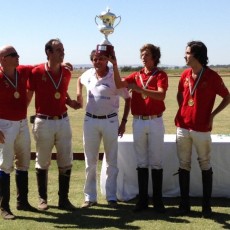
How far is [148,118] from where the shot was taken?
17.9 feet

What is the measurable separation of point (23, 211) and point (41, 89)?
1.46 metres

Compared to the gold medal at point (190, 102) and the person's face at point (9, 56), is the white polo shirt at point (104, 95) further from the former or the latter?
the person's face at point (9, 56)

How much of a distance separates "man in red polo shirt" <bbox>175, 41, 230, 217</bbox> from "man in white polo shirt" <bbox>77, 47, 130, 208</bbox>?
83 centimetres

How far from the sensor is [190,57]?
5148 mm

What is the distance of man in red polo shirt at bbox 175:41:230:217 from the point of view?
202 inches

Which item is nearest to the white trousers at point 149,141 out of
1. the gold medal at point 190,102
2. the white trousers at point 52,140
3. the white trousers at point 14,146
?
the gold medal at point 190,102

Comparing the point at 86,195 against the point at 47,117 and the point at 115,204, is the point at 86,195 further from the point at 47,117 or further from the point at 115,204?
the point at 47,117

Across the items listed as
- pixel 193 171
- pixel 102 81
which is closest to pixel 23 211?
pixel 102 81

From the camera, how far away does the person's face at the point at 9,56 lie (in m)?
5.20

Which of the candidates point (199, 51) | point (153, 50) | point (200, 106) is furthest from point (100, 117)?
point (199, 51)

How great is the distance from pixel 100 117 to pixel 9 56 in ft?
4.24

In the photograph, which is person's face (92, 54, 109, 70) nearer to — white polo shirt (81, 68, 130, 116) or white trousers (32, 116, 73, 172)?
white polo shirt (81, 68, 130, 116)

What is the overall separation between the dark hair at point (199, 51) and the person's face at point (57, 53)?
1.47 meters

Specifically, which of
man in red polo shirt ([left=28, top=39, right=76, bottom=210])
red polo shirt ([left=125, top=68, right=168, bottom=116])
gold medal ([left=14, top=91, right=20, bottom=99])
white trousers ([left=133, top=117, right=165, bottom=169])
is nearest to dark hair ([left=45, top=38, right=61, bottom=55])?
man in red polo shirt ([left=28, top=39, right=76, bottom=210])
